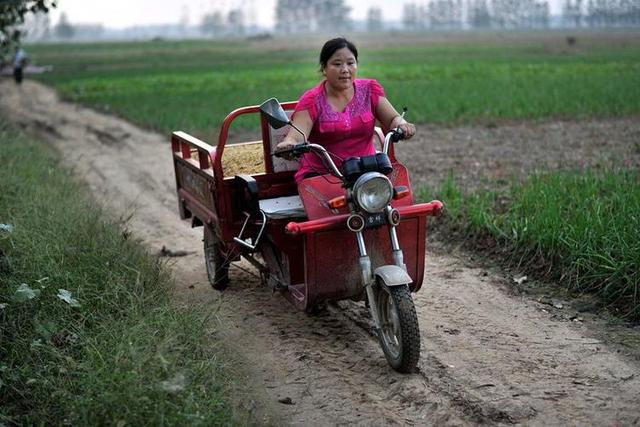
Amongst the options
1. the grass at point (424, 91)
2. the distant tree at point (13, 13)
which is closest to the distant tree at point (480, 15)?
the grass at point (424, 91)

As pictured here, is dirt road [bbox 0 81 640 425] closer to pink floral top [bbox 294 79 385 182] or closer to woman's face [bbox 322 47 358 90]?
pink floral top [bbox 294 79 385 182]

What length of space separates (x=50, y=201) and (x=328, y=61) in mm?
3960

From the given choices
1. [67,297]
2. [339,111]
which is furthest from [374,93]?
[67,297]

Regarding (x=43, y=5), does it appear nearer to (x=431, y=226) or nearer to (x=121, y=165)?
(x=121, y=165)

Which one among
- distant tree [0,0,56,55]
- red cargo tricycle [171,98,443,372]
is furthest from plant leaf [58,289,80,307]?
distant tree [0,0,56,55]

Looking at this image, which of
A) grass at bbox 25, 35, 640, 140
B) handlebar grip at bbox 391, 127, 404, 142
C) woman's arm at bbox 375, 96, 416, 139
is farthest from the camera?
grass at bbox 25, 35, 640, 140

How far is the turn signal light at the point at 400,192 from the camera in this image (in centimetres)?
513

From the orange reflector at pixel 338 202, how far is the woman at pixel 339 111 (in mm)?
452

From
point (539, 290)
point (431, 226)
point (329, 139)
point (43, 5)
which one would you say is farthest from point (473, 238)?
point (43, 5)

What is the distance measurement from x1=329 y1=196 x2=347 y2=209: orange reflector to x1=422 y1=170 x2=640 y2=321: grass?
218 cm

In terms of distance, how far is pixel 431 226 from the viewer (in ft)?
27.7

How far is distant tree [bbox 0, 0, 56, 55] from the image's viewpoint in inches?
514

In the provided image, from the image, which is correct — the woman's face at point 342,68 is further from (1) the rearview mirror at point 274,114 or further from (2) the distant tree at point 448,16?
(2) the distant tree at point 448,16

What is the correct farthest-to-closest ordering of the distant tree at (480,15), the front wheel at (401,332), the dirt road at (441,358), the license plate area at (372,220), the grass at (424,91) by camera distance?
the distant tree at (480,15), the grass at (424,91), the license plate area at (372,220), the front wheel at (401,332), the dirt road at (441,358)
